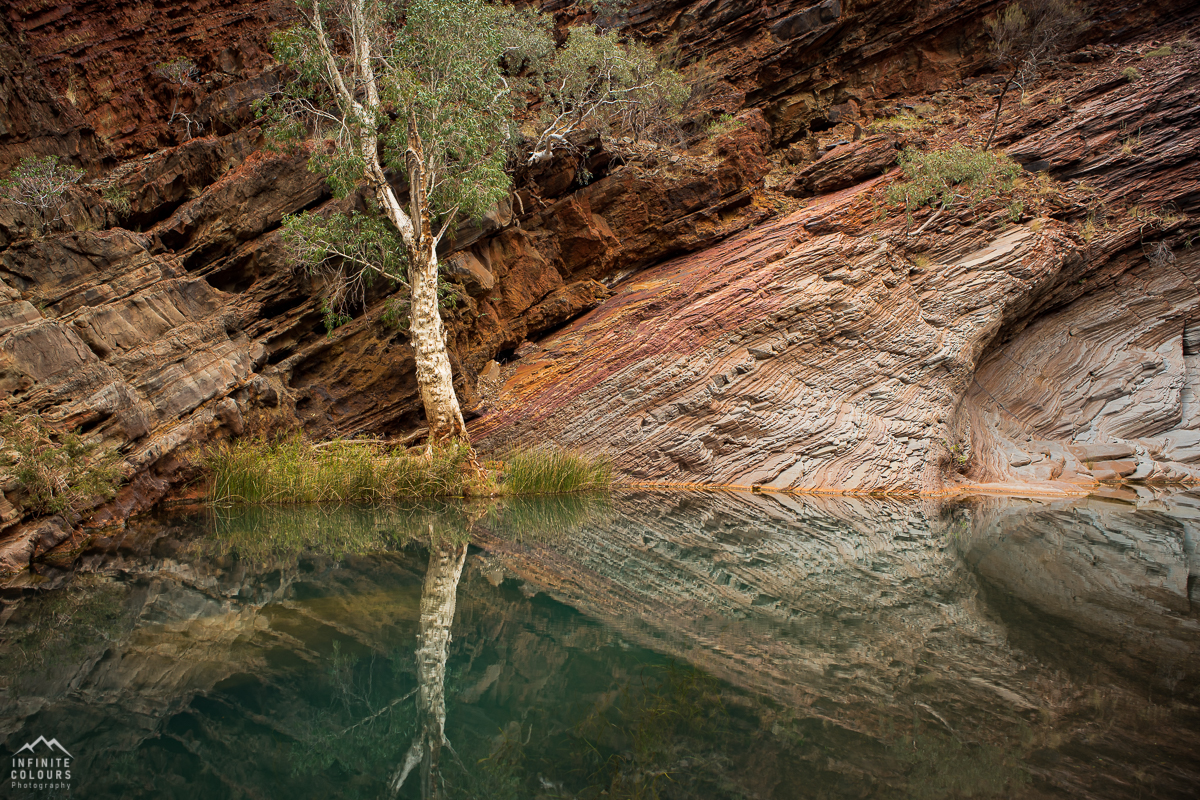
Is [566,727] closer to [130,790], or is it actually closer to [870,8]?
[130,790]

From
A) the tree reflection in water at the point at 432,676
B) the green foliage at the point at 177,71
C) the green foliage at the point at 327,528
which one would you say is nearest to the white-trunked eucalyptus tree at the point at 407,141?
the green foliage at the point at 327,528

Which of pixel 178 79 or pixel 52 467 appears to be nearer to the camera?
pixel 52 467

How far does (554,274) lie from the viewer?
1705 centimetres

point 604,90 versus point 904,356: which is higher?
point 604,90

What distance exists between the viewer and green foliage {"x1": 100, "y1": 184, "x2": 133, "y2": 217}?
13.0m

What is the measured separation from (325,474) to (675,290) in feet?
30.0

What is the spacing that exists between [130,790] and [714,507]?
346 inches

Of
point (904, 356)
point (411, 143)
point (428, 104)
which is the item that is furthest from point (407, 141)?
point (904, 356)

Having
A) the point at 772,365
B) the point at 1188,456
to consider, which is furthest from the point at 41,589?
the point at 1188,456

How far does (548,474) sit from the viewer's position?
11500mm

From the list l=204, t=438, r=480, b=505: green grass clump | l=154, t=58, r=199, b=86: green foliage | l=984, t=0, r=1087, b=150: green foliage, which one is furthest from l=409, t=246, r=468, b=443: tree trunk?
l=984, t=0, r=1087, b=150: green foliage

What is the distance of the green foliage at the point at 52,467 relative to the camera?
7320mm

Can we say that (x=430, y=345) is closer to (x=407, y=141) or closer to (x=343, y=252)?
(x=343, y=252)

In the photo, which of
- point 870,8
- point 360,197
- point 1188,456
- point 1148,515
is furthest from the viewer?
point 870,8
